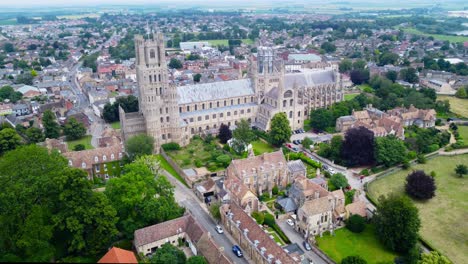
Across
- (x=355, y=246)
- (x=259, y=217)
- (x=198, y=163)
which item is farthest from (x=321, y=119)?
(x=355, y=246)

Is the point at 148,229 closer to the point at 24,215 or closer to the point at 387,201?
the point at 24,215

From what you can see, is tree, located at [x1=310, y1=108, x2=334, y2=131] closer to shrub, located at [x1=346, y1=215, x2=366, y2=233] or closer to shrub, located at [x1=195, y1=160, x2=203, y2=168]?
shrub, located at [x1=195, y1=160, x2=203, y2=168]

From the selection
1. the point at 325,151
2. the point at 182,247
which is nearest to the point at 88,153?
the point at 182,247

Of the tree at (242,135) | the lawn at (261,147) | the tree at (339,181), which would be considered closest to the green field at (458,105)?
the lawn at (261,147)

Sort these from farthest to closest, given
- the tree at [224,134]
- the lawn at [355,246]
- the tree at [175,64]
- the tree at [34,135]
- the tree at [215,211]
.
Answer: the tree at [175,64], the tree at [224,134], the tree at [34,135], the tree at [215,211], the lawn at [355,246]

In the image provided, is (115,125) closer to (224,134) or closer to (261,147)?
(224,134)

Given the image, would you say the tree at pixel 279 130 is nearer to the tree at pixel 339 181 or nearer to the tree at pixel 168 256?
the tree at pixel 339 181
